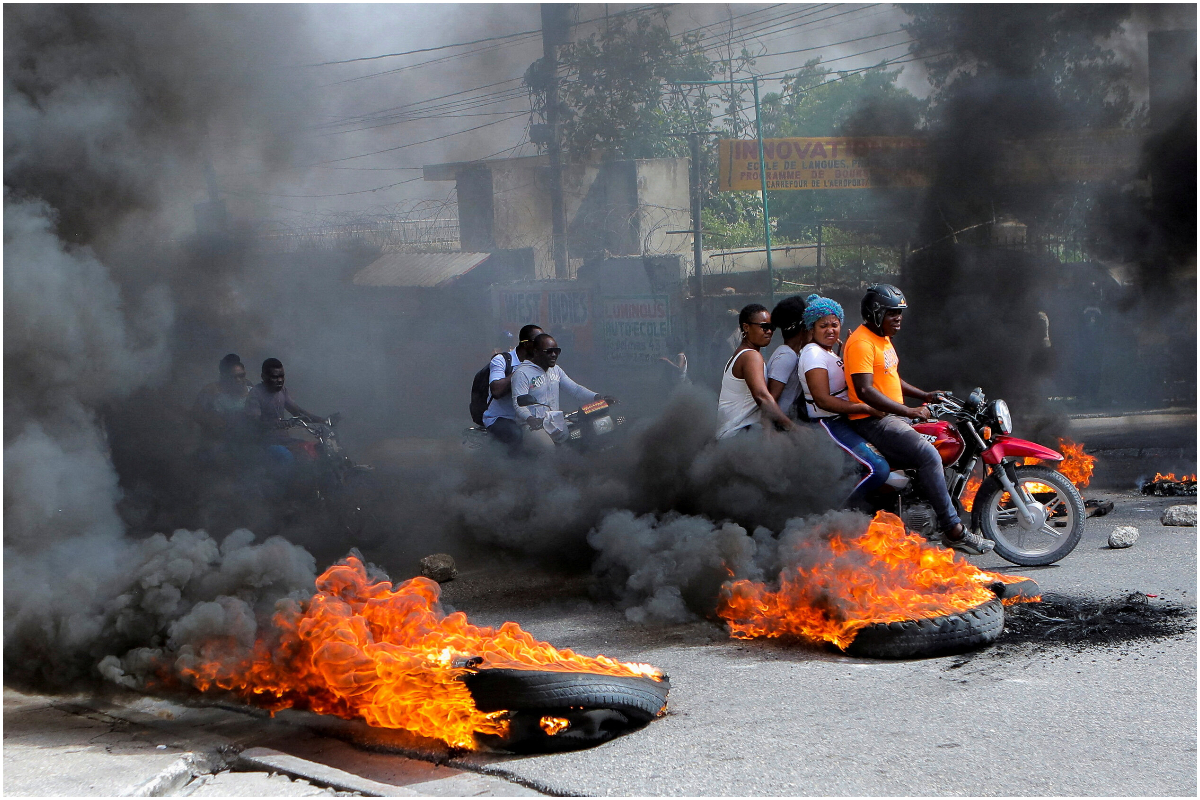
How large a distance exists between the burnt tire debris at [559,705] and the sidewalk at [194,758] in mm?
239

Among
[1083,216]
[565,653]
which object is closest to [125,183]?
[565,653]

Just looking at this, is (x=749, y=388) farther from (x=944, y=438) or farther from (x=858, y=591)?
(x=858, y=591)

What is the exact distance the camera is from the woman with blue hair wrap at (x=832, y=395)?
232 inches

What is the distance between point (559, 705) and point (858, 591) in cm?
185

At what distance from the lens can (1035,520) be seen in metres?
6.29

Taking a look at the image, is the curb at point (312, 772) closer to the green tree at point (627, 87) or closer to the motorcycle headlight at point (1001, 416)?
the motorcycle headlight at point (1001, 416)

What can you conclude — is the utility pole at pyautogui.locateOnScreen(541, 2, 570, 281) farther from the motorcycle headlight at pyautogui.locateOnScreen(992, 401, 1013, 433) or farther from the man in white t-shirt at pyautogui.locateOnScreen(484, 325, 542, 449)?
the motorcycle headlight at pyautogui.locateOnScreen(992, 401, 1013, 433)

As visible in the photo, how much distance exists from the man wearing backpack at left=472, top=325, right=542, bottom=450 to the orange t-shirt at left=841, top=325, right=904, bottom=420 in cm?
275

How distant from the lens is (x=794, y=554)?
5246mm

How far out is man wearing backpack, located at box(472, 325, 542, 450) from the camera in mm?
7887

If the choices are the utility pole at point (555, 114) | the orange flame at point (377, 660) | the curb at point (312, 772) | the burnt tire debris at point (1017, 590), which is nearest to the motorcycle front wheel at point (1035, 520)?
the burnt tire debris at point (1017, 590)

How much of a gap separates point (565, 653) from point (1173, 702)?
2.40 metres

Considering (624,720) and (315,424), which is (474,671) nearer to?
(624,720)

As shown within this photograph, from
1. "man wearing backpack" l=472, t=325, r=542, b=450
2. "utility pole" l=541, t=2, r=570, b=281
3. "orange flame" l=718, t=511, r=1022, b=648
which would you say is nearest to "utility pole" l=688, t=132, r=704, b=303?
"utility pole" l=541, t=2, r=570, b=281
